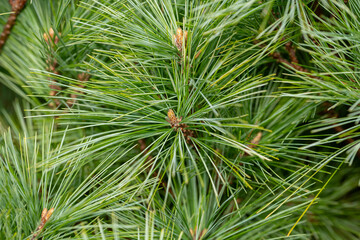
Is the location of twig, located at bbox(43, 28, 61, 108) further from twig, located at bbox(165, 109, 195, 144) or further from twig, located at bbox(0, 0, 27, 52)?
twig, located at bbox(165, 109, 195, 144)

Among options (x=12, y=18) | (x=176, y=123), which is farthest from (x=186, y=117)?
(x=12, y=18)

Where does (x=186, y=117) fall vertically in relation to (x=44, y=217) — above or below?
above

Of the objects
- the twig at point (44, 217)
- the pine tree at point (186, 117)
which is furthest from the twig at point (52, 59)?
the twig at point (44, 217)

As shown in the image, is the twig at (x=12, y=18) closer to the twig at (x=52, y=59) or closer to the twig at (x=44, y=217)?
the twig at (x=52, y=59)

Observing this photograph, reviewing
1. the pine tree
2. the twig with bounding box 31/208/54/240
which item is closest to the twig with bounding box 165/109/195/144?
the pine tree

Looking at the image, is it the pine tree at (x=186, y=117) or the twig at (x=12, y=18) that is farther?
the twig at (x=12, y=18)

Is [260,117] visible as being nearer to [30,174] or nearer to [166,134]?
[166,134]

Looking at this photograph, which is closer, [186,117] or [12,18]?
[186,117]

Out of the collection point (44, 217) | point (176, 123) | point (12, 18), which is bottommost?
point (44, 217)

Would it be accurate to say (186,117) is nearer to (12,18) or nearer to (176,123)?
(176,123)
